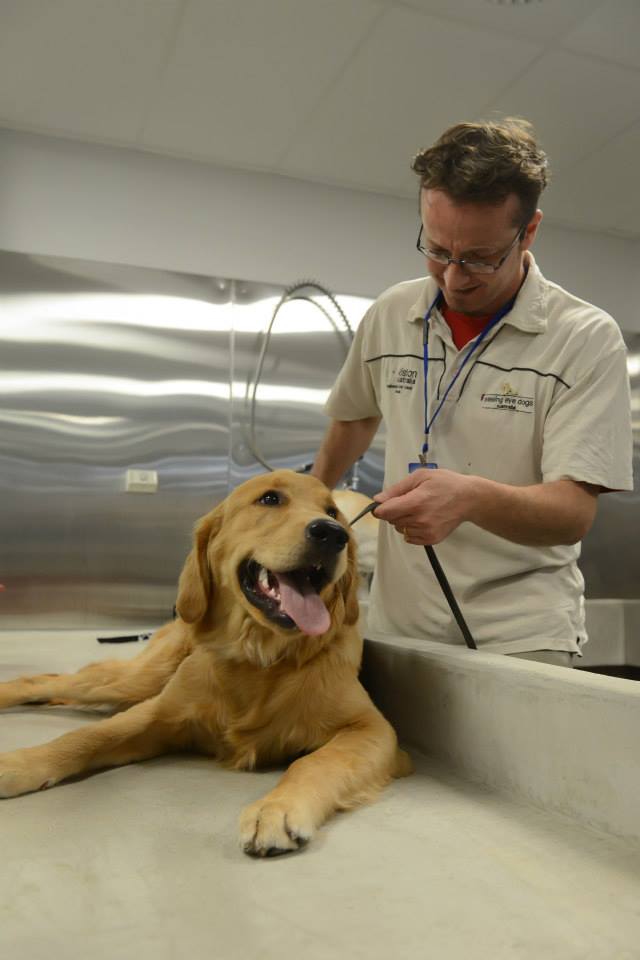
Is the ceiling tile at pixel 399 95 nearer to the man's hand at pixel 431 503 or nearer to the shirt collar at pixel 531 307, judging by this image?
the shirt collar at pixel 531 307

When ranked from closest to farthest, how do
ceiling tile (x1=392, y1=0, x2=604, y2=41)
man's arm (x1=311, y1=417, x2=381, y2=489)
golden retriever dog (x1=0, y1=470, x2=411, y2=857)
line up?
golden retriever dog (x1=0, y1=470, x2=411, y2=857) → man's arm (x1=311, y1=417, x2=381, y2=489) → ceiling tile (x1=392, y1=0, x2=604, y2=41)

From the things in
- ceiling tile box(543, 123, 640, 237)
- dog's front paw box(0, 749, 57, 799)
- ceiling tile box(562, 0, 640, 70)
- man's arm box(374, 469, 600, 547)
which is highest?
ceiling tile box(562, 0, 640, 70)

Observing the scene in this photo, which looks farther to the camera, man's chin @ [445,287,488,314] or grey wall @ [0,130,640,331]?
grey wall @ [0,130,640,331]

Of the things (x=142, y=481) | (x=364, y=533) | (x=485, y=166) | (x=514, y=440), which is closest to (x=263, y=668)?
(x=514, y=440)

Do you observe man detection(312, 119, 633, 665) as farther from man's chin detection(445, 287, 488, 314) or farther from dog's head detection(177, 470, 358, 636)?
dog's head detection(177, 470, 358, 636)

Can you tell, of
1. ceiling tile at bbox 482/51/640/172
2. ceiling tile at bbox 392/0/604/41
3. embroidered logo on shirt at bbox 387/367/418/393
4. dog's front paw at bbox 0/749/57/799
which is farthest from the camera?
ceiling tile at bbox 482/51/640/172

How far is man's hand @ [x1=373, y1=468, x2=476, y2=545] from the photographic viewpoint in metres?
1.43

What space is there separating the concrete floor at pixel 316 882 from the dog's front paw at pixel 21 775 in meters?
0.02

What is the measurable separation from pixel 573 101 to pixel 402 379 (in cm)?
214

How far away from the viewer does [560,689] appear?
1109 mm

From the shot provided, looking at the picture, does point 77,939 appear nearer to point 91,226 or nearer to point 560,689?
point 560,689

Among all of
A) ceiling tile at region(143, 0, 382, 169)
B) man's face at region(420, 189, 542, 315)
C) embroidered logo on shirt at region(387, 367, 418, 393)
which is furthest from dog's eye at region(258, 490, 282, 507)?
ceiling tile at region(143, 0, 382, 169)

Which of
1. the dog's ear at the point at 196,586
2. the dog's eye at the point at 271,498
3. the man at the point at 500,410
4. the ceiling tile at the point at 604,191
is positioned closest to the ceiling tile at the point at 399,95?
the ceiling tile at the point at 604,191

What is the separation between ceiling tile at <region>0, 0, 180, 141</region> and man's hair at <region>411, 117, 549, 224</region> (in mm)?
1630
